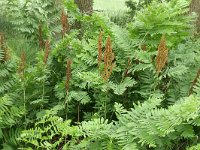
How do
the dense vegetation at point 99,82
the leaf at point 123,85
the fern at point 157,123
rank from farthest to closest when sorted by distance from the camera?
the leaf at point 123,85
the dense vegetation at point 99,82
the fern at point 157,123

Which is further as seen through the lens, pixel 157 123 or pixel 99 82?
pixel 99 82

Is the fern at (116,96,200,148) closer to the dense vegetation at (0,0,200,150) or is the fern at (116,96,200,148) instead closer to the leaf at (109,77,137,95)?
the dense vegetation at (0,0,200,150)

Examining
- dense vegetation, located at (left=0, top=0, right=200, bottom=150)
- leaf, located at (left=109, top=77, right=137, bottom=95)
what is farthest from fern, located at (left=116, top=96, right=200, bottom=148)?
leaf, located at (left=109, top=77, right=137, bottom=95)

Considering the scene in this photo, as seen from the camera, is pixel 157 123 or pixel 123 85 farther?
pixel 123 85

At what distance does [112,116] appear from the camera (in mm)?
3992

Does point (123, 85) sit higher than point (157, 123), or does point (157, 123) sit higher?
point (123, 85)

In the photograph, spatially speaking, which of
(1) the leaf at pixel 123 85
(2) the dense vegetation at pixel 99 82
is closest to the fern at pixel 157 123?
(2) the dense vegetation at pixel 99 82

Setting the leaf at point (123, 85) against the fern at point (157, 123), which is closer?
the fern at point (157, 123)

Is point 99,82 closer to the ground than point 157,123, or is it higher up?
higher up

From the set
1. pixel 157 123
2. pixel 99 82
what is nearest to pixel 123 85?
pixel 99 82

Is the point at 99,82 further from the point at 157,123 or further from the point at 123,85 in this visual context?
the point at 157,123

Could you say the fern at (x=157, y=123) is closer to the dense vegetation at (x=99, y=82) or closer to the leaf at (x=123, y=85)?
the dense vegetation at (x=99, y=82)

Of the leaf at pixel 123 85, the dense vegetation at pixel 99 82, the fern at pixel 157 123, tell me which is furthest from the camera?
the leaf at pixel 123 85

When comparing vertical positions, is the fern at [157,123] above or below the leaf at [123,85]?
below
